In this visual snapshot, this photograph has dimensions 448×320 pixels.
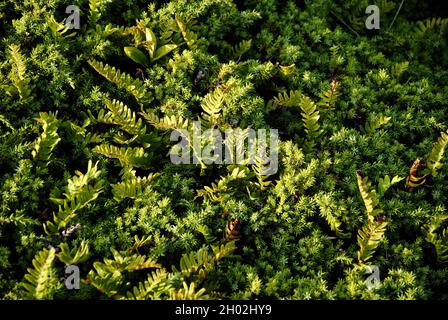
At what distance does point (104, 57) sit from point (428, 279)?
2910 mm

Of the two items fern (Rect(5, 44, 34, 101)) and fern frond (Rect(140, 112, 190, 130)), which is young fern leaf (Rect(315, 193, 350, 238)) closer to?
fern frond (Rect(140, 112, 190, 130))

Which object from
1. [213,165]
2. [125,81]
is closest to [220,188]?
[213,165]

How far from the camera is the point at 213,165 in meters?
3.42

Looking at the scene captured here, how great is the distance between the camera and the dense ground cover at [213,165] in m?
2.92

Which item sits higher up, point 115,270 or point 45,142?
point 45,142

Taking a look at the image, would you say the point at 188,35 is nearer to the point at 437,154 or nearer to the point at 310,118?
the point at 310,118

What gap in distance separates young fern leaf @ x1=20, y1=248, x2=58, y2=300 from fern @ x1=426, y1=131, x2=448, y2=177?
2.71 m

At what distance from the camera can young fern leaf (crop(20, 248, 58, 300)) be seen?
2.61 meters

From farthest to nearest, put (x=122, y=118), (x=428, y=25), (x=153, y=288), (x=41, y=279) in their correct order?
(x=428, y=25) → (x=122, y=118) → (x=153, y=288) → (x=41, y=279)

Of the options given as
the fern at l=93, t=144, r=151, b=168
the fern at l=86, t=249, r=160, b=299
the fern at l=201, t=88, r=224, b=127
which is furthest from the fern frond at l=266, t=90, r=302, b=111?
the fern at l=86, t=249, r=160, b=299

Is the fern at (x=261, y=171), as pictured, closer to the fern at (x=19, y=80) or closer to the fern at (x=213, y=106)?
the fern at (x=213, y=106)

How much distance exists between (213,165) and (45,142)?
120 centimetres

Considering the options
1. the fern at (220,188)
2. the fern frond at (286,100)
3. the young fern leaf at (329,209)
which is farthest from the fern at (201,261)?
the fern frond at (286,100)
